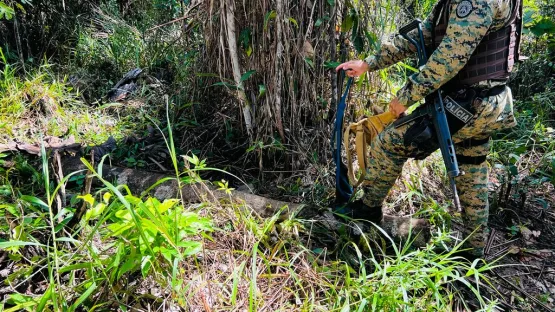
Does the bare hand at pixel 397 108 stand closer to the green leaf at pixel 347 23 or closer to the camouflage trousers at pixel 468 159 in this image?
the camouflage trousers at pixel 468 159

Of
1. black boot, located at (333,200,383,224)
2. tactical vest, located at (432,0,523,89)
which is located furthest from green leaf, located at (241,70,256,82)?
tactical vest, located at (432,0,523,89)

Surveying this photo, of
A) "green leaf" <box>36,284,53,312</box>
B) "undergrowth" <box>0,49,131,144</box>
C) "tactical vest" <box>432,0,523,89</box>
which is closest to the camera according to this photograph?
"green leaf" <box>36,284,53,312</box>

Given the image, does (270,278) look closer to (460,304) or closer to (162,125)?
(460,304)

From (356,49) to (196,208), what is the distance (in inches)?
60.3

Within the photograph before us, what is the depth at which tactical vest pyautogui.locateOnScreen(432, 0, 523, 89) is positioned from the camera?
5.73ft

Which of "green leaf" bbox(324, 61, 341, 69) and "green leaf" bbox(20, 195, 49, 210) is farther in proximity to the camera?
"green leaf" bbox(324, 61, 341, 69)

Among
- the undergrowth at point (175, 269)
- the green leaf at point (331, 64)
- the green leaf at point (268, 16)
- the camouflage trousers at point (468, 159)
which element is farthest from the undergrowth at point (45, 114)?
the camouflage trousers at point (468, 159)

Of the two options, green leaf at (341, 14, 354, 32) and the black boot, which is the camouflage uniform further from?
green leaf at (341, 14, 354, 32)

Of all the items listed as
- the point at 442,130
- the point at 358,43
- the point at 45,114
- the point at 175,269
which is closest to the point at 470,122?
the point at 442,130

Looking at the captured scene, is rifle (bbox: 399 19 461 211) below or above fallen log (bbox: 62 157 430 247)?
above

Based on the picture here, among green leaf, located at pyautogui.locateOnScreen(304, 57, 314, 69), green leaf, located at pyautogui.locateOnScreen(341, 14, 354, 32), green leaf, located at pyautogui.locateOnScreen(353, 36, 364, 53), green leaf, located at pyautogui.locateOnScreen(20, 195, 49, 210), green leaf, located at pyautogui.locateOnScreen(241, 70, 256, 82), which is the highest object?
green leaf, located at pyautogui.locateOnScreen(341, 14, 354, 32)

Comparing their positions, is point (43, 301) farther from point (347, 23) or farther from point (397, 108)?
point (347, 23)

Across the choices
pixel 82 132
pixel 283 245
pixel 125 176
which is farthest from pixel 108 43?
pixel 283 245

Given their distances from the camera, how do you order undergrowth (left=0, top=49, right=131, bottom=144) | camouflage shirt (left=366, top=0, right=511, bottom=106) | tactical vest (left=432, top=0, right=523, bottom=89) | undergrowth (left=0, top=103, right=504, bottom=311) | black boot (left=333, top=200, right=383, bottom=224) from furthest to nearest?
undergrowth (left=0, top=49, right=131, bottom=144), black boot (left=333, top=200, right=383, bottom=224), tactical vest (left=432, top=0, right=523, bottom=89), camouflage shirt (left=366, top=0, right=511, bottom=106), undergrowth (left=0, top=103, right=504, bottom=311)
